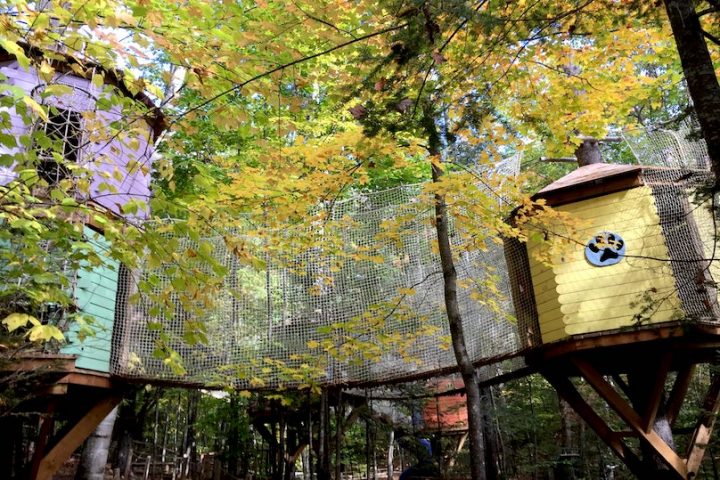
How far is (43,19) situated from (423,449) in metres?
9.52

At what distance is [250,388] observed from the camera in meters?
6.31

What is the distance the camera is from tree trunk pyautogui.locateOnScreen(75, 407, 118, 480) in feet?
23.2

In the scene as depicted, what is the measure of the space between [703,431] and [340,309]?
179 inches

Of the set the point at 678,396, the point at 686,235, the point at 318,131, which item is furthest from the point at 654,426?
the point at 318,131

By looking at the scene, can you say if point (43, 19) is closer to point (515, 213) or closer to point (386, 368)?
point (386, 368)

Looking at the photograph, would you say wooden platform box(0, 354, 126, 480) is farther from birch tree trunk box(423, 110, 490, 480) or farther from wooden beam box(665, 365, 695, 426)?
wooden beam box(665, 365, 695, 426)

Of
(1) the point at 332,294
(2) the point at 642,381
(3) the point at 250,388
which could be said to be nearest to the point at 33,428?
(3) the point at 250,388

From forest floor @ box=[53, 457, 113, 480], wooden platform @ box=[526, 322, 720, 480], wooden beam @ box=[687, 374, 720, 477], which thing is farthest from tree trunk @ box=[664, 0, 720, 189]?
forest floor @ box=[53, 457, 113, 480]

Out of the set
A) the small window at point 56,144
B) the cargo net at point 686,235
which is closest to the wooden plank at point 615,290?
the cargo net at point 686,235

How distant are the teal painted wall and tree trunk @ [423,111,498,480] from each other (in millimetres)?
4009

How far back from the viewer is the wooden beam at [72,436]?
19.7ft

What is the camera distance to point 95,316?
6.27 metres

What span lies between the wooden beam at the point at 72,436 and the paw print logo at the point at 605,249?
6341 mm

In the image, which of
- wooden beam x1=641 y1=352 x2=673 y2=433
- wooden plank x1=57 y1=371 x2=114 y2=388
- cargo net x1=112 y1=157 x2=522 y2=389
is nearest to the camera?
wooden beam x1=641 y1=352 x2=673 y2=433
